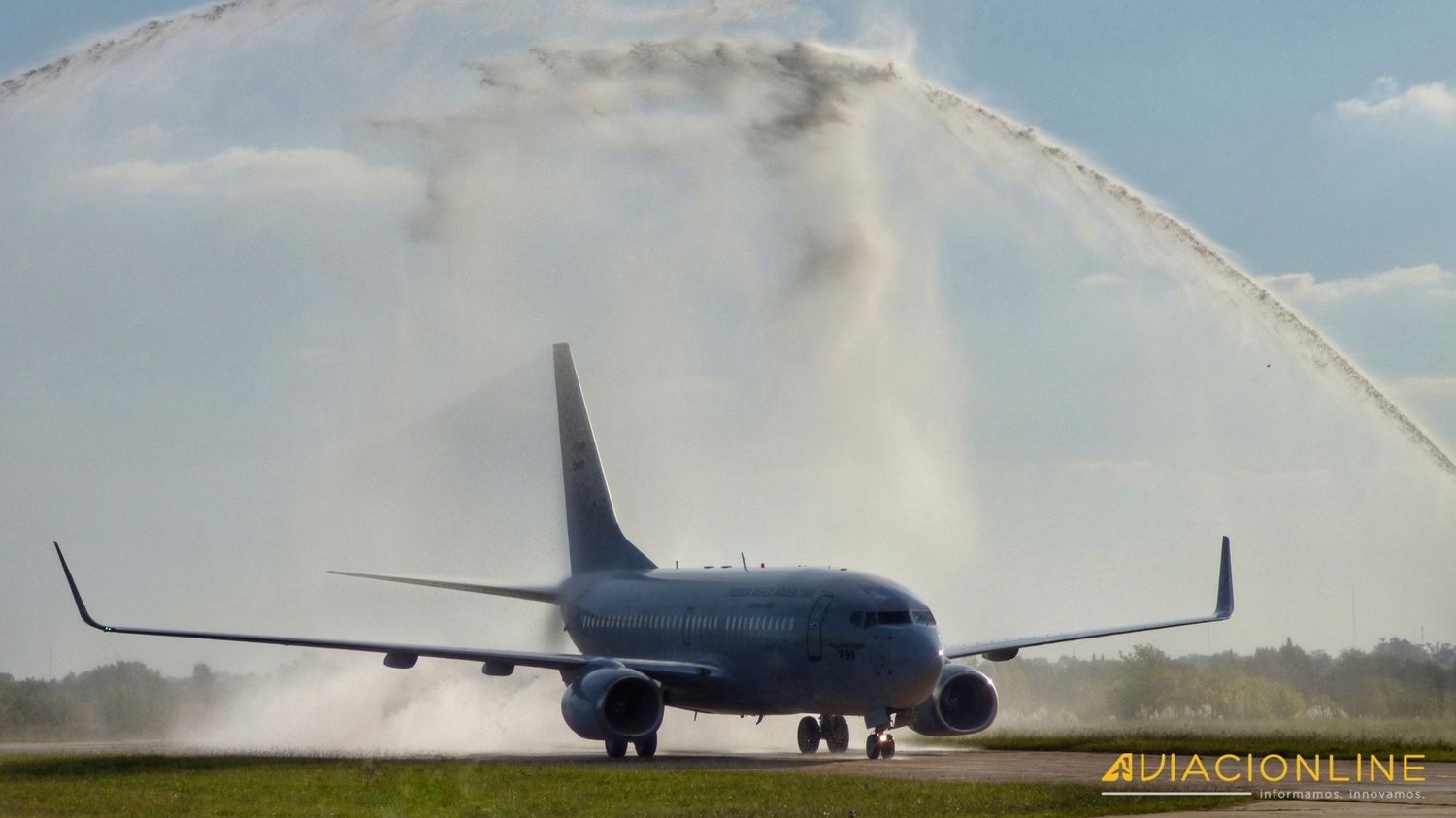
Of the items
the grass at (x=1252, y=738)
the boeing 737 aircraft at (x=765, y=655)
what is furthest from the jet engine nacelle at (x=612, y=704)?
the grass at (x=1252, y=738)

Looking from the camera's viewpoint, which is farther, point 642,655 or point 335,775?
point 642,655

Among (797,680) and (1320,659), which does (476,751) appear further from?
(1320,659)

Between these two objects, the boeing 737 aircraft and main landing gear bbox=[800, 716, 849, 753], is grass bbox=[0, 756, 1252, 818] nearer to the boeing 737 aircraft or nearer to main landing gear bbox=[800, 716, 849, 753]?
the boeing 737 aircraft

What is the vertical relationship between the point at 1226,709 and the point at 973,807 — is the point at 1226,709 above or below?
below

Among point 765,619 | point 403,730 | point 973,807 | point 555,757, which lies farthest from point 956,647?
point 973,807

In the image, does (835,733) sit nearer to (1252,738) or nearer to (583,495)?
(1252,738)

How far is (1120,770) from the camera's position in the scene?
37594 millimetres

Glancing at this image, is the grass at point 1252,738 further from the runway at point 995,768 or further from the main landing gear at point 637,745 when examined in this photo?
the main landing gear at point 637,745

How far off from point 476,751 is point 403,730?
6229 millimetres

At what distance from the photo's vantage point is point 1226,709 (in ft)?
192

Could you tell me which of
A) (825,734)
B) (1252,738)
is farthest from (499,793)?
(1252,738)

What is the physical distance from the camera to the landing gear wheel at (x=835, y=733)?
48656mm

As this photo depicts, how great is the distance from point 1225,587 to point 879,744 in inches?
455

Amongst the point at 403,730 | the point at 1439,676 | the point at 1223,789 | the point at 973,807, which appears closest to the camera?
the point at 973,807
